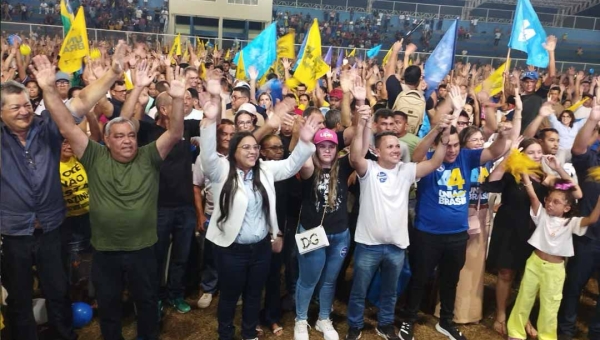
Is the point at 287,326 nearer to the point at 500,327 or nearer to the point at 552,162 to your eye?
the point at 500,327

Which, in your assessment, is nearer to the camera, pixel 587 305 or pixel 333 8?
pixel 587 305

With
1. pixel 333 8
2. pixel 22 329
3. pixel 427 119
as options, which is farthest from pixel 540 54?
pixel 333 8

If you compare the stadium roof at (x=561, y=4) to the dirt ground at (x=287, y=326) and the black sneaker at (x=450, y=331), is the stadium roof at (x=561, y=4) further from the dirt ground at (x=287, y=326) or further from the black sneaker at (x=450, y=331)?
the black sneaker at (x=450, y=331)

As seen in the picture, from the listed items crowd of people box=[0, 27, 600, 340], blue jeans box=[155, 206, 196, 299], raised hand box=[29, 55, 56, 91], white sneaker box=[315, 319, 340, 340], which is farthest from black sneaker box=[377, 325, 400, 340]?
raised hand box=[29, 55, 56, 91]

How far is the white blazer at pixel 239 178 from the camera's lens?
11.0ft

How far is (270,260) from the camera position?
378 centimetres

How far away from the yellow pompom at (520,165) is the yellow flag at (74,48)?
4.86m

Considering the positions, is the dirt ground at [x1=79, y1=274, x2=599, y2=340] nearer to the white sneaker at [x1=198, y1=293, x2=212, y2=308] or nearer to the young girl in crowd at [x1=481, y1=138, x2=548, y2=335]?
the white sneaker at [x1=198, y1=293, x2=212, y2=308]

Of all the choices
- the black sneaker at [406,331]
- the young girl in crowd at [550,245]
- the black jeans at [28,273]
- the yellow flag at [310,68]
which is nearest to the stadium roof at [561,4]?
the yellow flag at [310,68]

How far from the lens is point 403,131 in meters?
4.39

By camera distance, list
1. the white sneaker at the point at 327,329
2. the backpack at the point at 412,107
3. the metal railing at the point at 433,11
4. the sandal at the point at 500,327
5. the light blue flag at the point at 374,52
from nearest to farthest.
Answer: the white sneaker at the point at 327,329
the sandal at the point at 500,327
the backpack at the point at 412,107
the light blue flag at the point at 374,52
the metal railing at the point at 433,11

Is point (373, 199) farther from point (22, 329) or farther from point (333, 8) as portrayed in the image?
point (333, 8)

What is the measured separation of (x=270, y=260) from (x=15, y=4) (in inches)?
1278

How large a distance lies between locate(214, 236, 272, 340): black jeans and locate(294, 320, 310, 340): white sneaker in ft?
1.43
